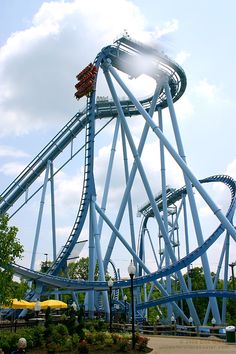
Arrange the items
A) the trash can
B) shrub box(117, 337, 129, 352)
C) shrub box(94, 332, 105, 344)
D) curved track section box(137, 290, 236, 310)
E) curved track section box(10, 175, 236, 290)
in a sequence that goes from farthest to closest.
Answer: curved track section box(10, 175, 236, 290) → curved track section box(137, 290, 236, 310) → the trash can → shrub box(94, 332, 105, 344) → shrub box(117, 337, 129, 352)

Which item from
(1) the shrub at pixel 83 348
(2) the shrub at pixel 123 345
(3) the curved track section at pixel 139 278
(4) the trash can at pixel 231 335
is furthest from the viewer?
(3) the curved track section at pixel 139 278

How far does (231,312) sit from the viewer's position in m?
56.4

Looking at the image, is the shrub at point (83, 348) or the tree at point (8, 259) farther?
the tree at point (8, 259)

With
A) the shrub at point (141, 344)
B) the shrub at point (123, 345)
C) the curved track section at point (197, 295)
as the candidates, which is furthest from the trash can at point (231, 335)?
the curved track section at point (197, 295)

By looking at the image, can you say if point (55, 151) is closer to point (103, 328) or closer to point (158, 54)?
point (158, 54)

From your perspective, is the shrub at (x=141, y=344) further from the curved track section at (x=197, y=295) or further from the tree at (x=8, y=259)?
the curved track section at (x=197, y=295)

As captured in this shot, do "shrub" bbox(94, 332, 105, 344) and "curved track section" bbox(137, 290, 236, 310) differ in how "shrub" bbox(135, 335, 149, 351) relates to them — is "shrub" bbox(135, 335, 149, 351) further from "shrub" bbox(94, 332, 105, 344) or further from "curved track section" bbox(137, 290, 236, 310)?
"curved track section" bbox(137, 290, 236, 310)

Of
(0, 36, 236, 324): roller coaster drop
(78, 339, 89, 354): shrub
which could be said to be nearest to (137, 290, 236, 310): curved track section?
(0, 36, 236, 324): roller coaster drop

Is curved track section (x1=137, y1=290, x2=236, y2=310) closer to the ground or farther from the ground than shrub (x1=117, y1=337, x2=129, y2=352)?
farther from the ground

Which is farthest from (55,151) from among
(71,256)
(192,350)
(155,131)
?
(192,350)

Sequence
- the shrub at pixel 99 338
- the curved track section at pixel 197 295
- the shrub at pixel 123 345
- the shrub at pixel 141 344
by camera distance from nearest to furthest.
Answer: the shrub at pixel 123 345, the shrub at pixel 141 344, the shrub at pixel 99 338, the curved track section at pixel 197 295

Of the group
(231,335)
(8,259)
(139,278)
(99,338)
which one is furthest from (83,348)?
(139,278)

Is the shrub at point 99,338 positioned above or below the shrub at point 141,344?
above

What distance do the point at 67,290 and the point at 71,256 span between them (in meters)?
2.56
